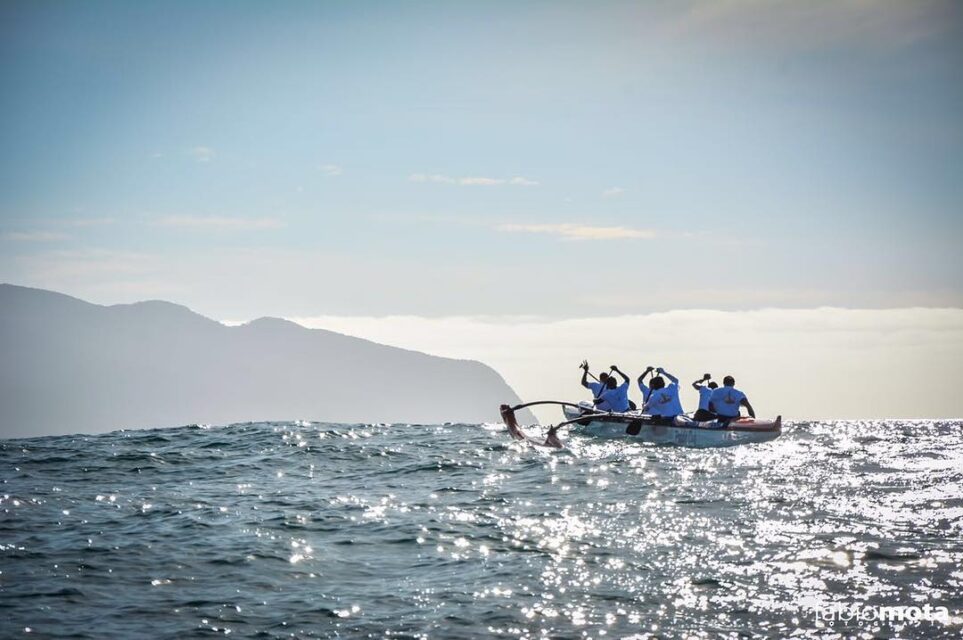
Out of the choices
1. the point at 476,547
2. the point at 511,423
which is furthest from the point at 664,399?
the point at 476,547

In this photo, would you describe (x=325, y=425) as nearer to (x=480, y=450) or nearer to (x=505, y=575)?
Answer: (x=480, y=450)

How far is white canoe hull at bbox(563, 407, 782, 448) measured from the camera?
30781mm

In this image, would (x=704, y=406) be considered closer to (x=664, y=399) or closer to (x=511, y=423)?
(x=664, y=399)

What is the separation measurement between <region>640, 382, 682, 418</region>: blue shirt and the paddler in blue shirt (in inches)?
100

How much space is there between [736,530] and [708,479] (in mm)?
7254

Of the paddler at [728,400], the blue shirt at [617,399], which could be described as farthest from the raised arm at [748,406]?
the blue shirt at [617,399]

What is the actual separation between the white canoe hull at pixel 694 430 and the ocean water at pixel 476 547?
3529mm

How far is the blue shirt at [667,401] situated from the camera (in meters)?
31.5

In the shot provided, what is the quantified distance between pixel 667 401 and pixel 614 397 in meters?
3.19

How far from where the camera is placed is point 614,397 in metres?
34.4

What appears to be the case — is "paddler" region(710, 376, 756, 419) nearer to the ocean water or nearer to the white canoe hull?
the white canoe hull

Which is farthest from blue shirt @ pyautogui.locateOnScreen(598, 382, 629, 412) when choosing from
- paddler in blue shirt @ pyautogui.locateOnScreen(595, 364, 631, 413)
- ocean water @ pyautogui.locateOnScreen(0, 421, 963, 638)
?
ocean water @ pyautogui.locateOnScreen(0, 421, 963, 638)

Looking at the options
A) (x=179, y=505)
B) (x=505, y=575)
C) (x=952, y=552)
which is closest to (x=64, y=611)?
(x=505, y=575)

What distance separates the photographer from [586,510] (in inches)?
731
